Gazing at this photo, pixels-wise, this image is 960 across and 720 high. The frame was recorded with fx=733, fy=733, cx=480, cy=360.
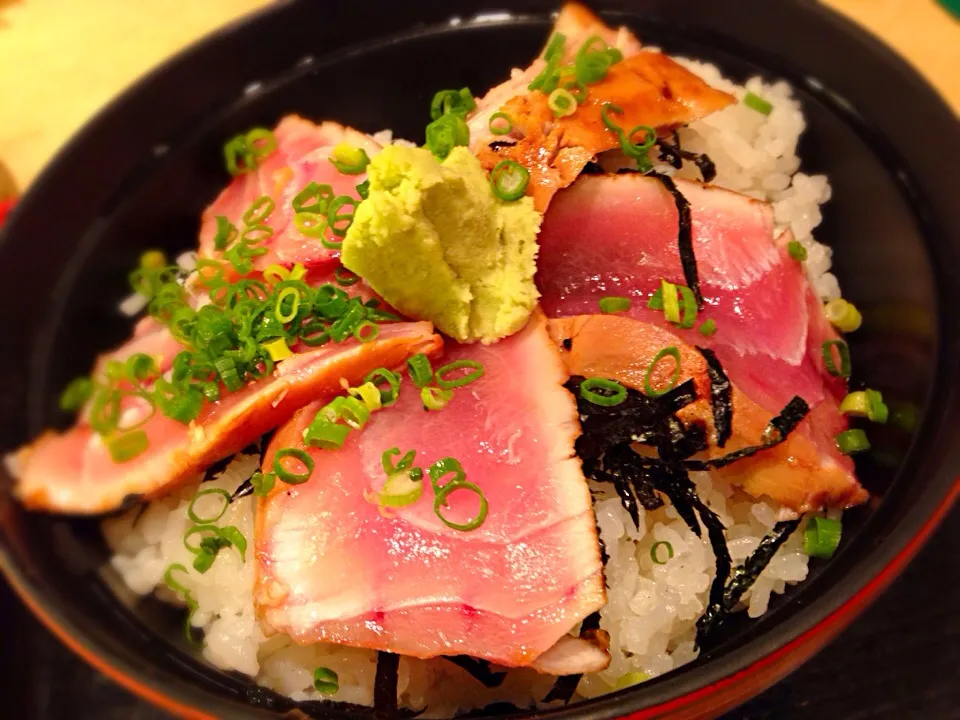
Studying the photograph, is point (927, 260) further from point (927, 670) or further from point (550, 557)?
point (550, 557)

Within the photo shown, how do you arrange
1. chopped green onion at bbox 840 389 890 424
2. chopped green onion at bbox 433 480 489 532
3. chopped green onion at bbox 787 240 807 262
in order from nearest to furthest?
1. chopped green onion at bbox 433 480 489 532
2. chopped green onion at bbox 840 389 890 424
3. chopped green onion at bbox 787 240 807 262

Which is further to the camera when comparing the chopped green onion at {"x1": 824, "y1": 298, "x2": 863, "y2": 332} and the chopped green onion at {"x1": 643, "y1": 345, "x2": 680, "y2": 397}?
the chopped green onion at {"x1": 824, "y1": 298, "x2": 863, "y2": 332}

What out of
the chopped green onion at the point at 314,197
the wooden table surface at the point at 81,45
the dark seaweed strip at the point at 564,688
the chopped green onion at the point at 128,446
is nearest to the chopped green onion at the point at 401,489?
the dark seaweed strip at the point at 564,688

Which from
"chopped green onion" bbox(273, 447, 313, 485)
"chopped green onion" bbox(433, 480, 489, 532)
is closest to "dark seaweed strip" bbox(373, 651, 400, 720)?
"chopped green onion" bbox(433, 480, 489, 532)

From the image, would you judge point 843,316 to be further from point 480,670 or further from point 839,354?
point 480,670

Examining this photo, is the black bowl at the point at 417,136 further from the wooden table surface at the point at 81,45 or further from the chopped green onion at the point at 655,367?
the wooden table surface at the point at 81,45

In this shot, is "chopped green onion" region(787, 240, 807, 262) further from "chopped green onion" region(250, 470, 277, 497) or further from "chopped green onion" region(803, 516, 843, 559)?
"chopped green onion" region(250, 470, 277, 497)

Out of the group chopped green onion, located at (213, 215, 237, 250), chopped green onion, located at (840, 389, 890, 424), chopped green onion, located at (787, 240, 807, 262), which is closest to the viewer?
chopped green onion, located at (840, 389, 890, 424)
